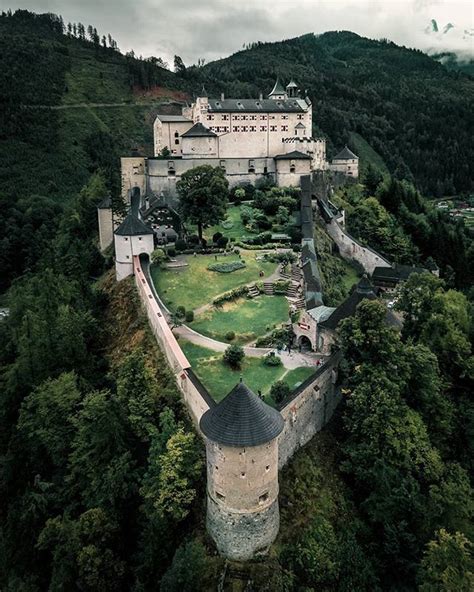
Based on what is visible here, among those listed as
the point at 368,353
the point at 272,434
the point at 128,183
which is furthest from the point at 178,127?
the point at 272,434

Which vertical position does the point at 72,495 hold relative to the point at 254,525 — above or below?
below

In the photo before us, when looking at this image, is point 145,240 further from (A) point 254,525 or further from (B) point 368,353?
(A) point 254,525

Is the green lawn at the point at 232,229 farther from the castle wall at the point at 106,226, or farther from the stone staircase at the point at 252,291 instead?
the stone staircase at the point at 252,291

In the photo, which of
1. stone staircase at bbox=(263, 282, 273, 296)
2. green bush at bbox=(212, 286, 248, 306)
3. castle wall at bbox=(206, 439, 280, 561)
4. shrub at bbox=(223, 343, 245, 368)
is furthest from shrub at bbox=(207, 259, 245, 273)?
castle wall at bbox=(206, 439, 280, 561)

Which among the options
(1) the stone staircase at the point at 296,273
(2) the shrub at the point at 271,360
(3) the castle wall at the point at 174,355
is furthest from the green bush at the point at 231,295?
(2) the shrub at the point at 271,360

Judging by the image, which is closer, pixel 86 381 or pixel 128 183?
pixel 86 381

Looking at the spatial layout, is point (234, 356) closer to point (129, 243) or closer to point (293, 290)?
point (293, 290)
